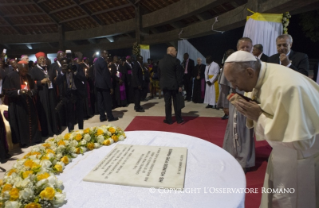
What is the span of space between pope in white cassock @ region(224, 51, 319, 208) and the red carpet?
827mm

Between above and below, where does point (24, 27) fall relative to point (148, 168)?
above

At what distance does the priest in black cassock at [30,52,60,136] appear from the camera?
4.10 metres

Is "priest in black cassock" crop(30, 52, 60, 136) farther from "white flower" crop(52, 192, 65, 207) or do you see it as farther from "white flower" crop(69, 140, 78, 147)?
"white flower" crop(52, 192, 65, 207)

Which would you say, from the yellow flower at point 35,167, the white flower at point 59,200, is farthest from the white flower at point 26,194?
the yellow flower at point 35,167

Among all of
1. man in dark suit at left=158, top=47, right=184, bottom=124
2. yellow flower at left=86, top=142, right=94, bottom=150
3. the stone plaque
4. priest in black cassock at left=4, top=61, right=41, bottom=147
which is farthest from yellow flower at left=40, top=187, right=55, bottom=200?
man in dark suit at left=158, top=47, right=184, bottom=124

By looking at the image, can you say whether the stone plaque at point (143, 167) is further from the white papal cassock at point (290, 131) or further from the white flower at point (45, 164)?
the white papal cassock at point (290, 131)

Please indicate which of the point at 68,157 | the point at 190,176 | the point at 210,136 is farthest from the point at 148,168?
the point at 210,136

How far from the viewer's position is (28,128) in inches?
148

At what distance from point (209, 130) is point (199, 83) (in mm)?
3758

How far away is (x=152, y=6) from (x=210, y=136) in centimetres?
870

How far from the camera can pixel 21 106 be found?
12.1 ft

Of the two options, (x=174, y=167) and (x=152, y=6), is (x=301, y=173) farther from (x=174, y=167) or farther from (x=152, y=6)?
(x=152, y=6)

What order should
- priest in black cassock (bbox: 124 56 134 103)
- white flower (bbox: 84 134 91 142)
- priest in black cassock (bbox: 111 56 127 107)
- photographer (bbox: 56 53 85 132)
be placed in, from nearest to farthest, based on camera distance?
white flower (bbox: 84 134 91 142), photographer (bbox: 56 53 85 132), priest in black cassock (bbox: 111 56 127 107), priest in black cassock (bbox: 124 56 134 103)

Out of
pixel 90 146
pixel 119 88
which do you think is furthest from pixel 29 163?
pixel 119 88
